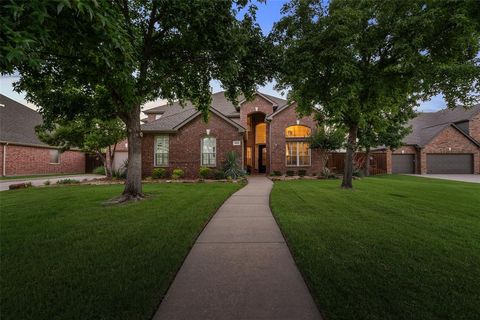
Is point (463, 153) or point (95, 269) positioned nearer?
point (95, 269)

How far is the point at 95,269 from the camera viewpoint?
130 inches

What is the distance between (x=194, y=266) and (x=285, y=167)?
54.7 ft

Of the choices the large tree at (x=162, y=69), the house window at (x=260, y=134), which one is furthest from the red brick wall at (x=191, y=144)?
the large tree at (x=162, y=69)

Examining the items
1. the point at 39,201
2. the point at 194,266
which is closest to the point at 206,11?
the point at 194,266

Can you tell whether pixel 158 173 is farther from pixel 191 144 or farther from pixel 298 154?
pixel 298 154

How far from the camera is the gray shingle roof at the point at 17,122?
19758 mm

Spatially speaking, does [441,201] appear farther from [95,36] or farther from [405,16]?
[95,36]

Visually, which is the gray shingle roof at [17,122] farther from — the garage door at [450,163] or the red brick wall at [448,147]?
the garage door at [450,163]

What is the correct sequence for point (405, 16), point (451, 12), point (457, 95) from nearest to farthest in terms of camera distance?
point (451, 12) → point (405, 16) → point (457, 95)

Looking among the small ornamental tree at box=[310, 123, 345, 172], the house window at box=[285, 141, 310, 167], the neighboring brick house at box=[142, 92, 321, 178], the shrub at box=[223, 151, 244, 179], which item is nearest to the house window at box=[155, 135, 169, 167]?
the neighboring brick house at box=[142, 92, 321, 178]

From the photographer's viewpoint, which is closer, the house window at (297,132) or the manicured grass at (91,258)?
the manicured grass at (91,258)

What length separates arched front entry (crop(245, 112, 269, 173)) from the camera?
23.4 m

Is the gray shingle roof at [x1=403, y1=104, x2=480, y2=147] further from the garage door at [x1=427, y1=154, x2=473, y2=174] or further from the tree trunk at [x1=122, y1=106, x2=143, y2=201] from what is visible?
the tree trunk at [x1=122, y1=106, x2=143, y2=201]

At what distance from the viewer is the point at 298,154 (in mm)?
19656
